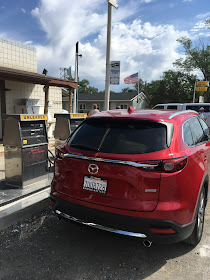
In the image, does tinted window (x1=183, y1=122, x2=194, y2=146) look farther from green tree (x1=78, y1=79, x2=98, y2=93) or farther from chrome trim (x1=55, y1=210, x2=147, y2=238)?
green tree (x1=78, y1=79, x2=98, y2=93)

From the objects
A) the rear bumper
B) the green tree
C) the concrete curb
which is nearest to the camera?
the rear bumper

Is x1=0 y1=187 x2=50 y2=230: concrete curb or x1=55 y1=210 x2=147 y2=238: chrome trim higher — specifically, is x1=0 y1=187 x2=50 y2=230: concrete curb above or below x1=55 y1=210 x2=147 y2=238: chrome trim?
below

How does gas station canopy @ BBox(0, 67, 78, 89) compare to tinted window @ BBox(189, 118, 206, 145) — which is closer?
tinted window @ BBox(189, 118, 206, 145)

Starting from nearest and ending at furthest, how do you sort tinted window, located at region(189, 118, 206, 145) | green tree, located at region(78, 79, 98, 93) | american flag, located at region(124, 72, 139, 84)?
tinted window, located at region(189, 118, 206, 145), american flag, located at region(124, 72, 139, 84), green tree, located at region(78, 79, 98, 93)

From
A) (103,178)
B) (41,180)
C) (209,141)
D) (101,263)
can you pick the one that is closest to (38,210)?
(41,180)

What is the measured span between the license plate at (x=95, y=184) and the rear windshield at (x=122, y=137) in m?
0.34

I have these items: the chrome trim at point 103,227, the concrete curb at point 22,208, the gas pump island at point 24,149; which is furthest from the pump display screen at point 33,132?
the chrome trim at point 103,227

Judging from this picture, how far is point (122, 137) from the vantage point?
2652 mm

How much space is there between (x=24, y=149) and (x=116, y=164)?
2.45 metres

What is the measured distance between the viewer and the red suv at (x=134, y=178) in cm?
233

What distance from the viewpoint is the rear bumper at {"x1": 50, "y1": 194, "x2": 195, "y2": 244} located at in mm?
2318

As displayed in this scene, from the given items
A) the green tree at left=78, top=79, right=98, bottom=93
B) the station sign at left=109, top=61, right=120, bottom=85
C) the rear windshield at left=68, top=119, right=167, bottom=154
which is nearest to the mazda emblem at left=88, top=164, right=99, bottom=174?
the rear windshield at left=68, top=119, right=167, bottom=154

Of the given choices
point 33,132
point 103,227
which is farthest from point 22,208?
point 103,227

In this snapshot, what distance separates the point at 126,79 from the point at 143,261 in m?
27.5
